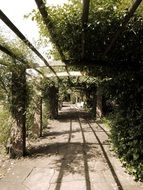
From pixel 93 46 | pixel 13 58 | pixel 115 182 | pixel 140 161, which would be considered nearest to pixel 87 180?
pixel 115 182

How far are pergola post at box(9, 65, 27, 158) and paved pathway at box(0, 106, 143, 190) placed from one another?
46cm

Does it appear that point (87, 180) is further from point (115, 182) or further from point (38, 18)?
point (38, 18)

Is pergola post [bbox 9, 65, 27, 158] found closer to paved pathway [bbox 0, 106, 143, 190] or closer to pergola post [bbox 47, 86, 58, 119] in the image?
paved pathway [bbox 0, 106, 143, 190]

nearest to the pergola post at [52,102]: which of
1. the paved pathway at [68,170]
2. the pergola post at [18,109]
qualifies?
the paved pathway at [68,170]

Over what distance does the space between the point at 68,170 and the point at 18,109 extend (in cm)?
270

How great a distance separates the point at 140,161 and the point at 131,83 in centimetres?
241

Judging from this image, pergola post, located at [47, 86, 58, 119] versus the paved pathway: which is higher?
pergola post, located at [47, 86, 58, 119]

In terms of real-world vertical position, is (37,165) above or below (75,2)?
below

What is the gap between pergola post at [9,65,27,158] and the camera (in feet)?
30.4

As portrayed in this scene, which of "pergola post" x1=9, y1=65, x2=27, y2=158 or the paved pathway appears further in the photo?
"pergola post" x1=9, y1=65, x2=27, y2=158

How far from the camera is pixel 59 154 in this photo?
30.6ft

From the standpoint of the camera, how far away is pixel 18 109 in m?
9.36

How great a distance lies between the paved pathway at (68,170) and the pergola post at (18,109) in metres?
0.46

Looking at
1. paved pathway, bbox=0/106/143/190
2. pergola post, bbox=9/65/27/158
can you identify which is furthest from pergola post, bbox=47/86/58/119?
pergola post, bbox=9/65/27/158
